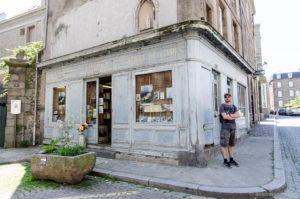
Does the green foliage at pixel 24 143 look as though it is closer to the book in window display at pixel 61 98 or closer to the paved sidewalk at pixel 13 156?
the paved sidewalk at pixel 13 156

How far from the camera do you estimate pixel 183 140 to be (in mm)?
5609

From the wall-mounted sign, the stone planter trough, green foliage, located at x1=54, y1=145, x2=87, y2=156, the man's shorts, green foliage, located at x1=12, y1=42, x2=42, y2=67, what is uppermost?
green foliage, located at x1=12, y1=42, x2=42, y2=67

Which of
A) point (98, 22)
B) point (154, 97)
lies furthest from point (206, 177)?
point (98, 22)

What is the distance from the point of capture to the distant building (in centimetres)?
6191

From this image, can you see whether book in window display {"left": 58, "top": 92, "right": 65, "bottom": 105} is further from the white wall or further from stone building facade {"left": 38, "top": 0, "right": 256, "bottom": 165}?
the white wall

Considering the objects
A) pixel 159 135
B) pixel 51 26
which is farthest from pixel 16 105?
pixel 159 135

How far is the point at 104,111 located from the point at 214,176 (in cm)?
541

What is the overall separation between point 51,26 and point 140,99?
6996 mm

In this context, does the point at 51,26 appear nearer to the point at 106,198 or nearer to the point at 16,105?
the point at 16,105

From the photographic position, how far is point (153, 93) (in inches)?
253

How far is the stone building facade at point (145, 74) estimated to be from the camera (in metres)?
5.69

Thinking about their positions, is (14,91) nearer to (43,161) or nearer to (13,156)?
(13,156)

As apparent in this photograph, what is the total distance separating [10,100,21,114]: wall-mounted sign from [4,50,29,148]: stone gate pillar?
20 cm

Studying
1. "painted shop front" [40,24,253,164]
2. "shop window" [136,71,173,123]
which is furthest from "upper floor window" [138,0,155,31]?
"shop window" [136,71,173,123]
